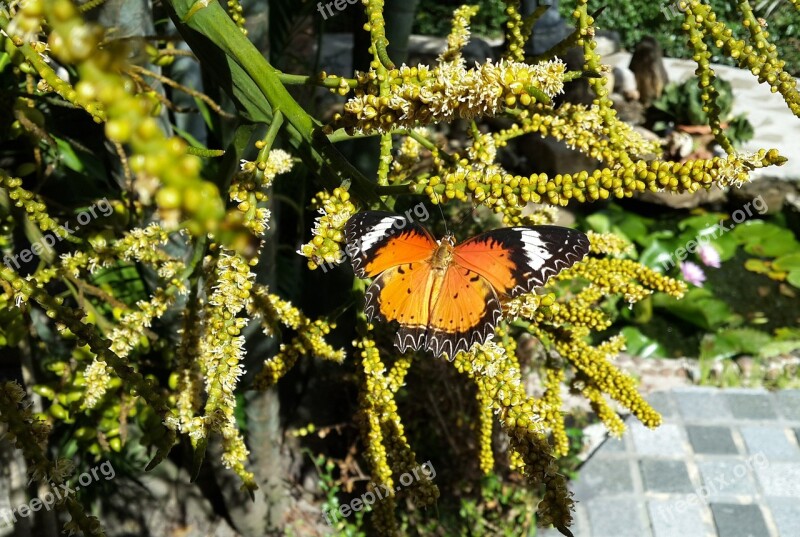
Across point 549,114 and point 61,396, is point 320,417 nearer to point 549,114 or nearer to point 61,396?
point 61,396

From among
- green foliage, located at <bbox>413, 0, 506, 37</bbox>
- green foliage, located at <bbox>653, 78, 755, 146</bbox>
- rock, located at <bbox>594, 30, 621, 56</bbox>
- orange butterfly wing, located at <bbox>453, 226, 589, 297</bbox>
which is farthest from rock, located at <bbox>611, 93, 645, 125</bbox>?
orange butterfly wing, located at <bbox>453, 226, 589, 297</bbox>

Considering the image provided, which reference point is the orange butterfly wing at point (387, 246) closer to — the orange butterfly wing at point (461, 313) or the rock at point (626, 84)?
the orange butterfly wing at point (461, 313)

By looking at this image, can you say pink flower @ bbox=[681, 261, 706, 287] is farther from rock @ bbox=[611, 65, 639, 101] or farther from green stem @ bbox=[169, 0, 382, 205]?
green stem @ bbox=[169, 0, 382, 205]

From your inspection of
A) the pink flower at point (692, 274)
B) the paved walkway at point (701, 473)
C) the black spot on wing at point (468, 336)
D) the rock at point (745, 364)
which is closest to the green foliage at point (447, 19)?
the pink flower at point (692, 274)

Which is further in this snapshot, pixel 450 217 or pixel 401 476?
pixel 450 217

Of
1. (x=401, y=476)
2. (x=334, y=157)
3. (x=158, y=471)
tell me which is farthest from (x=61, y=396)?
(x=334, y=157)

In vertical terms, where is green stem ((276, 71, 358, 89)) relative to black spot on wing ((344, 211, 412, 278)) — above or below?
above
